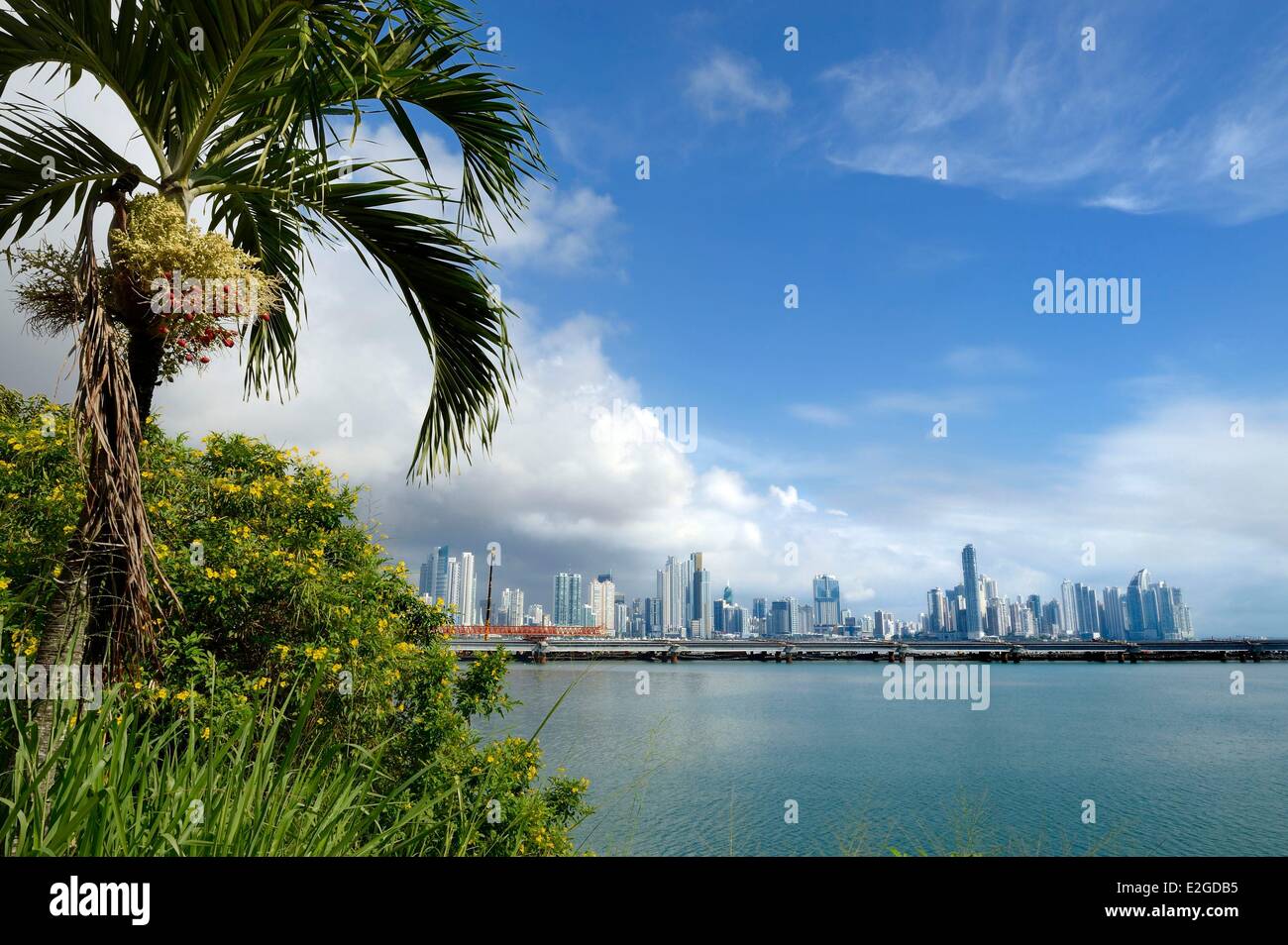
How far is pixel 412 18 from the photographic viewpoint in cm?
246

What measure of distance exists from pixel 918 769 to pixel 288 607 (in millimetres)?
22470

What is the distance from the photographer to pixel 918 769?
22.4 metres

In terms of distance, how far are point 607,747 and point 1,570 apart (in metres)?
19.9

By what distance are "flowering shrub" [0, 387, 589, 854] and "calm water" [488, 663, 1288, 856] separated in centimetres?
86

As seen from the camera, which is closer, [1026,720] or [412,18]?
[412,18]

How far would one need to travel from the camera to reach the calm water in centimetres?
1237

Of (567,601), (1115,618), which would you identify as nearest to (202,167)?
(567,601)

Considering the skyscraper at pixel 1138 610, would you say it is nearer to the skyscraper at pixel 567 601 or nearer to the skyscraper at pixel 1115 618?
the skyscraper at pixel 1115 618

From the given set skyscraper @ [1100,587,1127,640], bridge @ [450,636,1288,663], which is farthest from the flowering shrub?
skyscraper @ [1100,587,1127,640]

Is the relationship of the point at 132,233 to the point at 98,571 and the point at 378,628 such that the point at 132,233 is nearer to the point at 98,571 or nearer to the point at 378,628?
the point at 98,571

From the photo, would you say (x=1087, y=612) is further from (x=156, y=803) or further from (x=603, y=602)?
(x=156, y=803)
